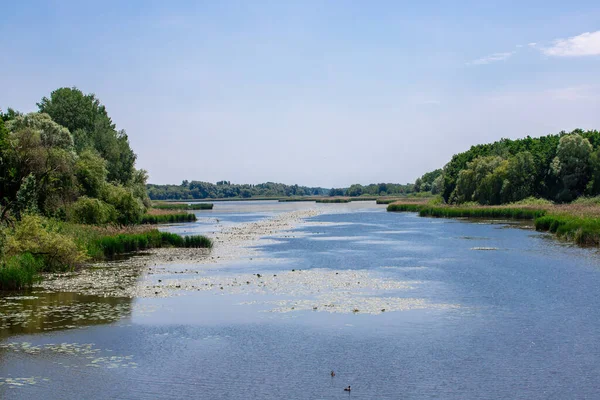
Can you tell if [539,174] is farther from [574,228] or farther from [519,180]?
[574,228]

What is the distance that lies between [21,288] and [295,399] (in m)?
Result: 17.0

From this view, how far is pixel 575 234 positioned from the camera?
43.4 m

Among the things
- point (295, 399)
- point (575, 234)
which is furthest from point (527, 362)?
point (575, 234)

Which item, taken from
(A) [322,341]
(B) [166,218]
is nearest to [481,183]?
(B) [166,218]

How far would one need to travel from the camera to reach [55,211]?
42719mm

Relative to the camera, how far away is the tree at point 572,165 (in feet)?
289

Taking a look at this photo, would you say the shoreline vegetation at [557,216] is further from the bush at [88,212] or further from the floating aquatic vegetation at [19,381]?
the floating aquatic vegetation at [19,381]

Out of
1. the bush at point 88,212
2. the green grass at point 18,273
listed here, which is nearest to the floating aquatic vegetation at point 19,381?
the green grass at point 18,273

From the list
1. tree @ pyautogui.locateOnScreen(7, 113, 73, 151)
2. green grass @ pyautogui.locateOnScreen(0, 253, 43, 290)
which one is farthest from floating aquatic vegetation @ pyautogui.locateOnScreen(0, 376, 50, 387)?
tree @ pyautogui.locateOnScreen(7, 113, 73, 151)

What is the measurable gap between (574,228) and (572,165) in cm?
4797

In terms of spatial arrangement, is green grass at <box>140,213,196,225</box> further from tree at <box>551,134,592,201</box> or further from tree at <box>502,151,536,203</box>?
tree at <box>551,134,592,201</box>

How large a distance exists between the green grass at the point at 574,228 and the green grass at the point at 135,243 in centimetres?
2528

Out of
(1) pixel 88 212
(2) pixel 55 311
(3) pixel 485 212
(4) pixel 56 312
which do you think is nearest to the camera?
(4) pixel 56 312

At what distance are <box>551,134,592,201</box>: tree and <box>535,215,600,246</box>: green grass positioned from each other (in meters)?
35.6
